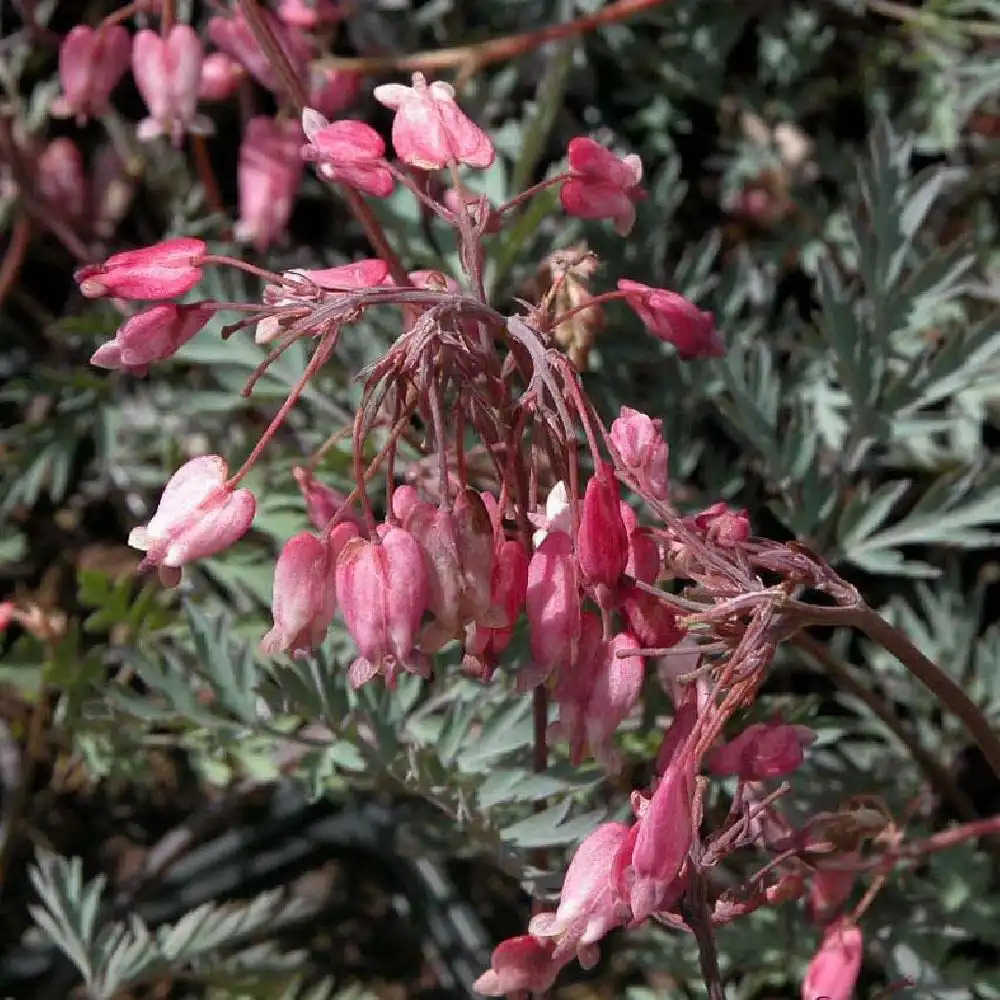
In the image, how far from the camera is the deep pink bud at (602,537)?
2.96 feet

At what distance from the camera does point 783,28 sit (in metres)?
2.18

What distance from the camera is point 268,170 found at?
191cm

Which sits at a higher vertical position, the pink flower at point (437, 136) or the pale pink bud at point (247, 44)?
the pink flower at point (437, 136)

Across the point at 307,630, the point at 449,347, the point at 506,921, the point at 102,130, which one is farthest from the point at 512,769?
the point at 102,130

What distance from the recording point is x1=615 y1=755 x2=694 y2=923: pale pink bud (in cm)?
85

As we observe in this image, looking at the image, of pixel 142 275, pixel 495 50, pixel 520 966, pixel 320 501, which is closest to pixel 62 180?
pixel 495 50

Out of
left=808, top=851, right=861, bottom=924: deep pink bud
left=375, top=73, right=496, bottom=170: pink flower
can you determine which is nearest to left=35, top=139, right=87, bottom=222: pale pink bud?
left=375, top=73, right=496, bottom=170: pink flower

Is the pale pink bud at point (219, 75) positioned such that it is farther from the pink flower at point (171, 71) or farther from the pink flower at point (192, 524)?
the pink flower at point (192, 524)

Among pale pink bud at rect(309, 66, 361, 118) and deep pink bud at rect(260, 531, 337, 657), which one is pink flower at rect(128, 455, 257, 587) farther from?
pale pink bud at rect(309, 66, 361, 118)

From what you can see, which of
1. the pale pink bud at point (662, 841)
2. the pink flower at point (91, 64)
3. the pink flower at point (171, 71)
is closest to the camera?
the pale pink bud at point (662, 841)

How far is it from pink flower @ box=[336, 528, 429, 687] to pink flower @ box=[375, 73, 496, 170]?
1.09 ft

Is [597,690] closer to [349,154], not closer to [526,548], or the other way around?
[526,548]

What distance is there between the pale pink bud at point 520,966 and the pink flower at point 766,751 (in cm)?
21

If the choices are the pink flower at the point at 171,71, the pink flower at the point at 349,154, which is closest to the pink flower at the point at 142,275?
the pink flower at the point at 349,154
